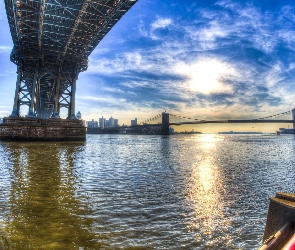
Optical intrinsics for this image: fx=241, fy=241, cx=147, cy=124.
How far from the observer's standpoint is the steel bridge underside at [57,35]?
1001 inches

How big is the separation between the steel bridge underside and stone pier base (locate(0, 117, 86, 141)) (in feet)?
Answer: 6.15

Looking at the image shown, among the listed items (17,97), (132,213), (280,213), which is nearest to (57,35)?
(17,97)

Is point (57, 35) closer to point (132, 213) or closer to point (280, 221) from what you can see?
point (132, 213)

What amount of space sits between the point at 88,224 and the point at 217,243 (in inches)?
85.6

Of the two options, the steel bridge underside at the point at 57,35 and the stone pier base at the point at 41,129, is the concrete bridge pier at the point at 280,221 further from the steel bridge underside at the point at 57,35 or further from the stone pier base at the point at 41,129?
the stone pier base at the point at 41,129

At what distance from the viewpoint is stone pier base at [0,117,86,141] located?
3256cm

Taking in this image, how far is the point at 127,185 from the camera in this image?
25.8ft

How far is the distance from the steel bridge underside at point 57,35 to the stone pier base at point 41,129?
1.87 m

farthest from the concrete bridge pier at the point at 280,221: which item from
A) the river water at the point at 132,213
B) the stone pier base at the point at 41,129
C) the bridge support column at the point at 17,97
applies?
the bridge support column at the point at 17,97

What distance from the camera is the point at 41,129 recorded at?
112 ft

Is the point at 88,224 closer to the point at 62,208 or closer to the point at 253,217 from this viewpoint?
the point at 62,208

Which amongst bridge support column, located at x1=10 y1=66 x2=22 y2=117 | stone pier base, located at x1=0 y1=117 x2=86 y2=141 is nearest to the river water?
stone pier base, located at x1=0 y1=117 x2=86 y2=141

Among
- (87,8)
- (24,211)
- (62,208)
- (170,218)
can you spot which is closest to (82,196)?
(62,208)

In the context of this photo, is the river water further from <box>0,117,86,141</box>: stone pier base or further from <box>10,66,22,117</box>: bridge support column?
<box>10,66,22,117</box>: bridge support column
